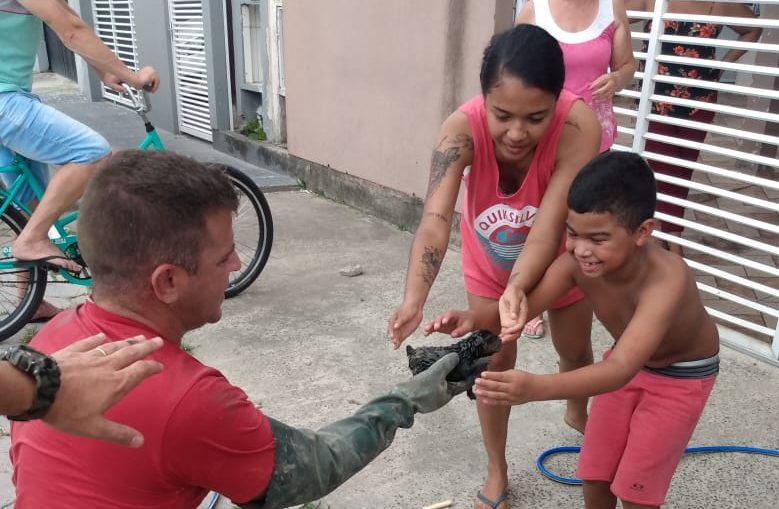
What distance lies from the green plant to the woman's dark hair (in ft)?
19.1

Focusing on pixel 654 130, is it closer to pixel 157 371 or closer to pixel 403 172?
pixel 403 172

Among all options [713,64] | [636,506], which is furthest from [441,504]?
[713,64]

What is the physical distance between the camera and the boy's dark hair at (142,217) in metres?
1.34

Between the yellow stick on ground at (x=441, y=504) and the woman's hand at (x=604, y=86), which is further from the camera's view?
the woman's hand at (x=604, y=86)

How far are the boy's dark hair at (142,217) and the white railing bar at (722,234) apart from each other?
3.02 meters

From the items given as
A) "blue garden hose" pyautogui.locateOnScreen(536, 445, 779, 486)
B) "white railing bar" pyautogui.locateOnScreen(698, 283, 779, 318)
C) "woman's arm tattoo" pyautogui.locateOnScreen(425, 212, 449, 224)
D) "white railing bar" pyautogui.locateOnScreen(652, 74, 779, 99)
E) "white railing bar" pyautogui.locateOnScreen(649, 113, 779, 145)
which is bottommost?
"blue garden hose" pyautogui.locateOnScreen(536, 445, 779, 486)

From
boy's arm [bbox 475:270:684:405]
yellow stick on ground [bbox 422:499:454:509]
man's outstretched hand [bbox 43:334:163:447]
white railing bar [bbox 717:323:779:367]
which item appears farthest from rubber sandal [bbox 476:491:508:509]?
white railing bar [bbox 717:323:779:367]

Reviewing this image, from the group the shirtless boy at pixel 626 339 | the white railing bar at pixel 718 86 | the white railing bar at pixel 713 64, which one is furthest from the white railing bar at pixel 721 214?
the shirtless boy at pixel 626 339

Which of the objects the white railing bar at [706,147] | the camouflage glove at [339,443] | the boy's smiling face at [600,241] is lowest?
the camouflage glove at [339,443]

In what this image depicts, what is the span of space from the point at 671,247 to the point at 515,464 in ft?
6.48

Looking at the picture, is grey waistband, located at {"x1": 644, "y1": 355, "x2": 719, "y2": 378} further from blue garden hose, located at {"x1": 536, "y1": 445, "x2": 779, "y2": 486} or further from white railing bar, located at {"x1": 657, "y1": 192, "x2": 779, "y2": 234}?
white railing bar, located at {"x1": 657, "y1": 192, "x2": 779, "y2": 234}

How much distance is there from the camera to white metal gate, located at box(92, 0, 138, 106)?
33.5 feet

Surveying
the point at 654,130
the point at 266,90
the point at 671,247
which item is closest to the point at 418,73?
the point at 654,130

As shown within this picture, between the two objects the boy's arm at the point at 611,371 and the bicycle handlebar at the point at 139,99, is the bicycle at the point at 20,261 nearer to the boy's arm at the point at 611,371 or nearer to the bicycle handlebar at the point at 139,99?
the bicycle handlebar at the point at 139,99
